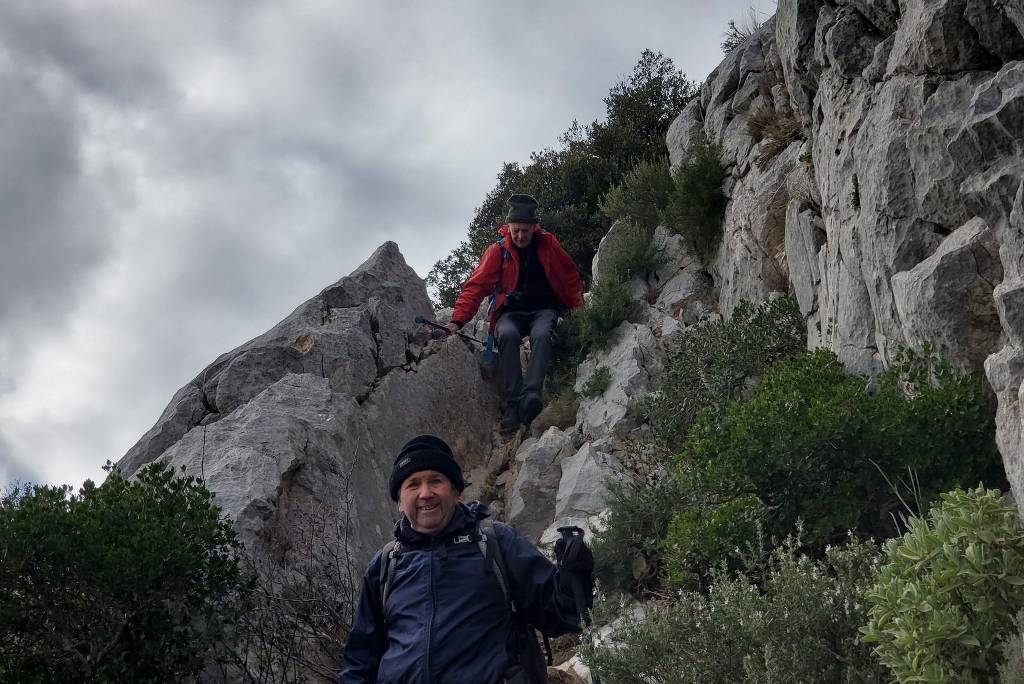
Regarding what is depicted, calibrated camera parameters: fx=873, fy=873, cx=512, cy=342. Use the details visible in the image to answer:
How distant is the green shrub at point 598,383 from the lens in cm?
1045

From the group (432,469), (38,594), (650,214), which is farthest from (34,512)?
(650,214)

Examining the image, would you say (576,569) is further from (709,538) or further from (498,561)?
(709,538)

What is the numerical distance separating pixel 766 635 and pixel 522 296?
7.96m

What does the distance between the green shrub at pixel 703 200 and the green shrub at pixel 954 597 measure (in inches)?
324

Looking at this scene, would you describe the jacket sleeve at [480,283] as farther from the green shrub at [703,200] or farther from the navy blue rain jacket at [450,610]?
the navy blue rain jacket at [450,610]

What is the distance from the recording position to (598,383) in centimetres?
1045

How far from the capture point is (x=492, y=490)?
10047 millimetres

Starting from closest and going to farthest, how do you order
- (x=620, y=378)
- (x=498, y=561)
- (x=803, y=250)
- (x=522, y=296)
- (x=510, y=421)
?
(x=498, y=561)
(x=803, y=250)
(x=620, y=378)
(x=510, y=421)
(x=522, y=296)

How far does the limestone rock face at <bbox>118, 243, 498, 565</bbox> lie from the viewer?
7.16 meters

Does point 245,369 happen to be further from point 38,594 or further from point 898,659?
point 898,659

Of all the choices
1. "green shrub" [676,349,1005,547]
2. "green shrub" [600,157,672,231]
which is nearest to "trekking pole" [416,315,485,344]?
"green shrub" [600,157,672,231]

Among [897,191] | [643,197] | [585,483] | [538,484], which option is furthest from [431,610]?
[643,197]

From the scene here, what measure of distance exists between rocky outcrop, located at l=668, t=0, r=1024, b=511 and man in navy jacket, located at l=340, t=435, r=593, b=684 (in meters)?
2.32

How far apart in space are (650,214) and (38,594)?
10932mm
